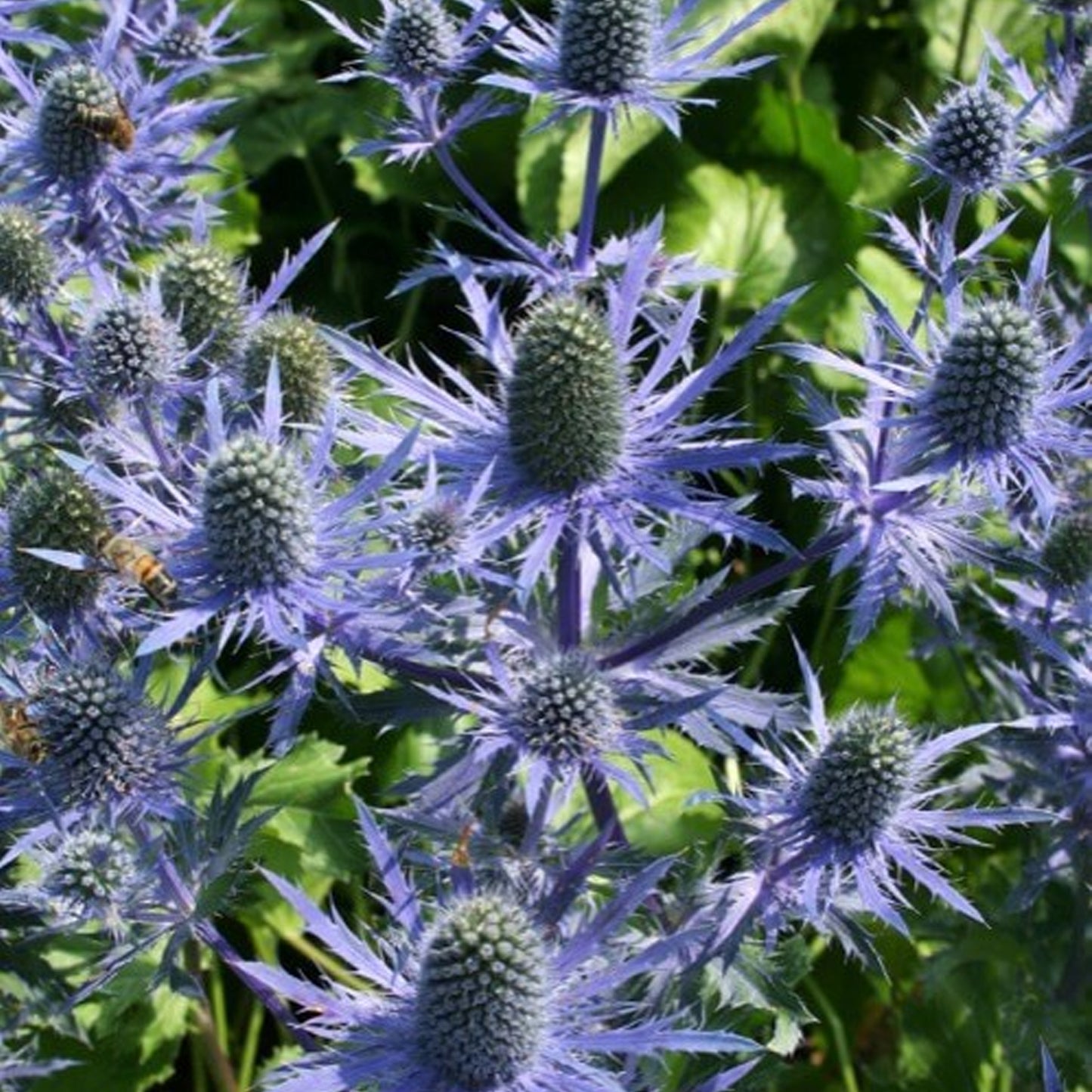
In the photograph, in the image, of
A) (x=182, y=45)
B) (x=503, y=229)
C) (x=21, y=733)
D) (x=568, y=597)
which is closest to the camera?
(x=21, y=733)

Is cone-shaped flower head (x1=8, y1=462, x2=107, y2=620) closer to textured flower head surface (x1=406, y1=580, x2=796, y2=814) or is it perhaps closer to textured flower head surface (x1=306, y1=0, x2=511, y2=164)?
textured flower head surface (x1=406, y1=580, x2=796, y2=814)

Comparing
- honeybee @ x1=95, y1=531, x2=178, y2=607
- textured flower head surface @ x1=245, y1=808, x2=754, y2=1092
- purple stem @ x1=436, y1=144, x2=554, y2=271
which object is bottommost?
textured flower head surface @ x1=245, y1=808, x2=754, y2=1092

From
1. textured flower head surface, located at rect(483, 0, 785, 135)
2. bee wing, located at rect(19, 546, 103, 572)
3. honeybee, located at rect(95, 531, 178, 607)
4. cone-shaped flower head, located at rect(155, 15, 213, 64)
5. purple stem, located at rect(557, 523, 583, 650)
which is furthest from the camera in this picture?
cone-shaped flower head, located at rect(155, 15, 213, 64)

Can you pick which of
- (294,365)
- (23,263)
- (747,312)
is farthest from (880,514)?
(747,312)

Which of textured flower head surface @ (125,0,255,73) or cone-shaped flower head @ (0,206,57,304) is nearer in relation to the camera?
cone-shaped flower head @ (0,206,57,304)

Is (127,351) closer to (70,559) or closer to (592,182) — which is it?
(70,559)

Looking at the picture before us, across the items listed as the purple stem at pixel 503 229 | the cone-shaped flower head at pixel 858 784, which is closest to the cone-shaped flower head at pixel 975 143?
the purple stem at pixel 503 229

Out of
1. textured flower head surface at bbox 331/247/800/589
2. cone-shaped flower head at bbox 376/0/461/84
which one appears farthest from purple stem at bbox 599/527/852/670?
cone-shaped flower head at bbox 376/0/461/84
